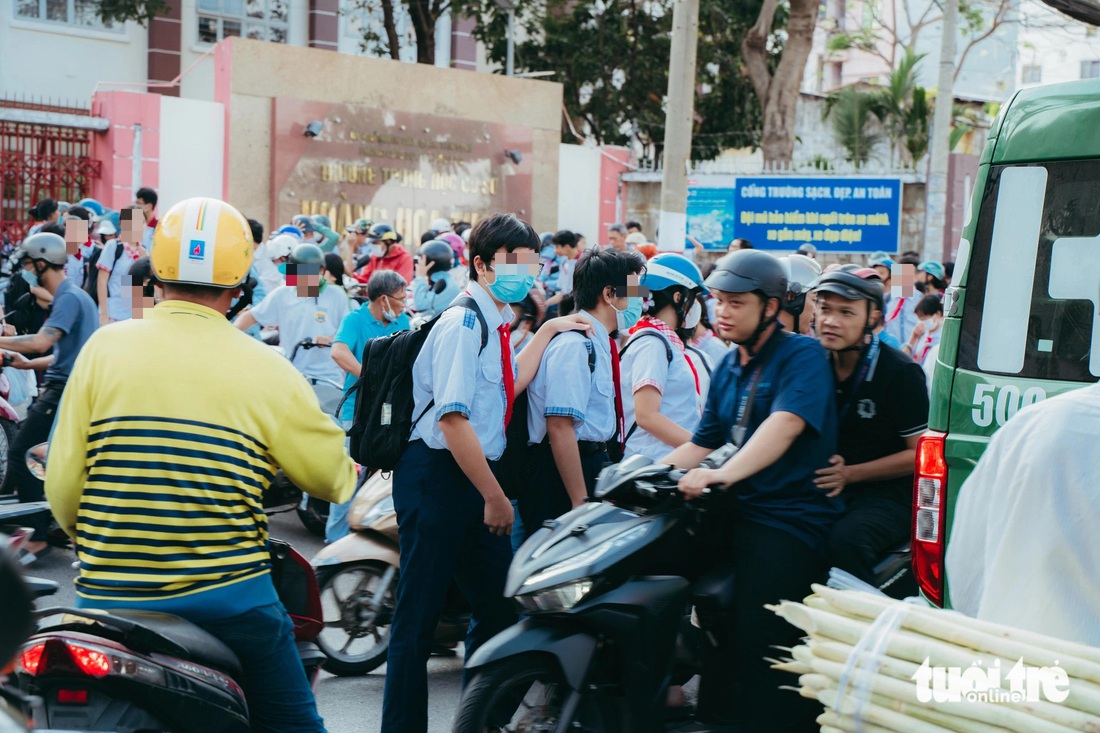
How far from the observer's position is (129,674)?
8.91ft

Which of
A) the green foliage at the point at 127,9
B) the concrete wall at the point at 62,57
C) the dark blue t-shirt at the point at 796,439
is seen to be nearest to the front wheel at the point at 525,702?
the dark blue t-shirt at the point at 796,439

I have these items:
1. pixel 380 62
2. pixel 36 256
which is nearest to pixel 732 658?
pixel 36 256

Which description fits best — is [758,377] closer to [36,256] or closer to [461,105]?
[36,256]

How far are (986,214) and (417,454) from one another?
2078 mm

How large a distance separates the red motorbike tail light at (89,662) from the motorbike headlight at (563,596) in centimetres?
147

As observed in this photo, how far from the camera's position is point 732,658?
13.5 feet

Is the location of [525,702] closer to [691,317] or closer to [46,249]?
[691,317]

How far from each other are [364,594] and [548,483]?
42.2 inches

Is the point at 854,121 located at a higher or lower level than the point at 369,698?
higher

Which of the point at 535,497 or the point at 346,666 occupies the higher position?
the point at 535,497

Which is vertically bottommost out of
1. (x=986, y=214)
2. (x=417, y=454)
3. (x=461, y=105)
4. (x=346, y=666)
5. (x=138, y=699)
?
(x=346, y=666)

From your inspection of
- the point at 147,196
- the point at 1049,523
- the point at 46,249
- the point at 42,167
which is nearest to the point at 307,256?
the point at 46,249

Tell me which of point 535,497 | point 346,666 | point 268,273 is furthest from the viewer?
point 268,273

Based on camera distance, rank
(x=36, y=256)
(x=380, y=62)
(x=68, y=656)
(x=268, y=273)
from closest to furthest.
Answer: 1. (x=68, y=656)
2. (x=36, y=256)
3. (x=268, y=273)
4. (x=380, y=62)
